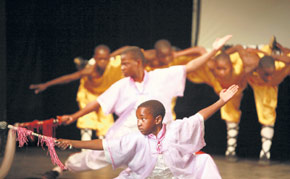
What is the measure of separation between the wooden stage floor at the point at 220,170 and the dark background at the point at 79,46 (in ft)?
1.51

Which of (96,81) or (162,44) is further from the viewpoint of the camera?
(96,81)

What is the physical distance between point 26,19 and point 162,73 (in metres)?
3.32

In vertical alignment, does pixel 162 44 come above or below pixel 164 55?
above

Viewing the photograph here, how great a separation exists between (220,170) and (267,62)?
153cm

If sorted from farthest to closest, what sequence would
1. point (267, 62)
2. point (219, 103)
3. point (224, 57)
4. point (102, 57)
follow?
point (102, 57), point (224, 57), point (267, 62), point (219, 103)

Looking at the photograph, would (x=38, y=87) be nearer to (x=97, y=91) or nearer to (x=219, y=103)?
(x=97, y=91)

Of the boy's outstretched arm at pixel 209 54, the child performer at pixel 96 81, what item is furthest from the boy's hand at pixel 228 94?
the child performer at pixel 96 81

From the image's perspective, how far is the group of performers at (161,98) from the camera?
3.10 meters

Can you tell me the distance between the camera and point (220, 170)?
16.1ft

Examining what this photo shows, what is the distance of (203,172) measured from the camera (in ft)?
10.2

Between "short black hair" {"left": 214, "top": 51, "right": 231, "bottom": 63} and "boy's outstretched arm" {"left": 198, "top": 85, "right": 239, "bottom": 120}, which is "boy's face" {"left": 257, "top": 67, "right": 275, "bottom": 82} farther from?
"boy's outstretched arm" {"left": 198, "top": 85, "right": 239, "bottom": 120}

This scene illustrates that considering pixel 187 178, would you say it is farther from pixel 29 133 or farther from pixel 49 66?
pixel 49 66

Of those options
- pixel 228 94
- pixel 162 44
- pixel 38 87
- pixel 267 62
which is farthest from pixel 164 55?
pixel 228 94

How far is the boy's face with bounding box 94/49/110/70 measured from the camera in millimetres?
6125
